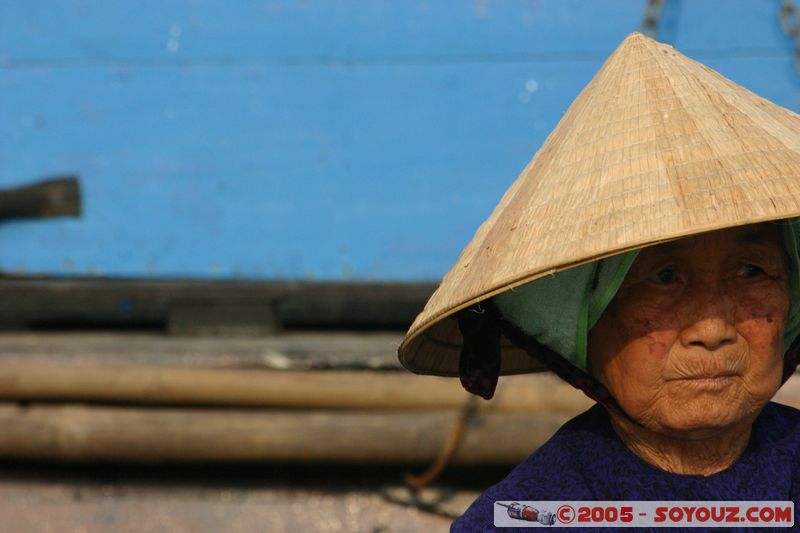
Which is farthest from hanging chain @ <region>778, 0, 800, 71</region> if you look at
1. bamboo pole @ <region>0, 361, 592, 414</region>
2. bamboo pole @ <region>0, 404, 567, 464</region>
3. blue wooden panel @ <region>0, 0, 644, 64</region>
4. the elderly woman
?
the elderly woman

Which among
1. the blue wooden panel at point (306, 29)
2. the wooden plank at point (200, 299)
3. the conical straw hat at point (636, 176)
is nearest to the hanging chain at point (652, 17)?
the blue wooden panel at point (306, 29)

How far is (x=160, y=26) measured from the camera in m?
4.72

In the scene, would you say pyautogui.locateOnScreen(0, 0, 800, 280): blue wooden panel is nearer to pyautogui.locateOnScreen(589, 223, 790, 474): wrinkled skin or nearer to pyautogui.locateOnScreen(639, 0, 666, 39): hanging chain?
pyautogui.locateOnScreen(639, 0, 666, 39): hanging chain

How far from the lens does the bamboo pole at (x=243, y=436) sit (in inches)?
161

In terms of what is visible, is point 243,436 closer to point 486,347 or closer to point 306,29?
point 306,29

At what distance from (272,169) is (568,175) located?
10.4 feet

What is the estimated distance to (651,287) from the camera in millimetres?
1686

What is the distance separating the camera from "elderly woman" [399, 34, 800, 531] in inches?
59.8

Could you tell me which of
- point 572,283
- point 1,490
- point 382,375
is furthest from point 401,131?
point 572,283

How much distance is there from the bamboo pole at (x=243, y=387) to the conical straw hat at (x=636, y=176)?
2.36m

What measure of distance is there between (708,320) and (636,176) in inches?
10.2

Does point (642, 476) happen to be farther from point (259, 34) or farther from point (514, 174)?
point (259, 34)


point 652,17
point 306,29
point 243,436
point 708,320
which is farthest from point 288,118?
point 708,320

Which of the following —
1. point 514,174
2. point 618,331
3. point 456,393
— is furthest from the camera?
point 514,174
